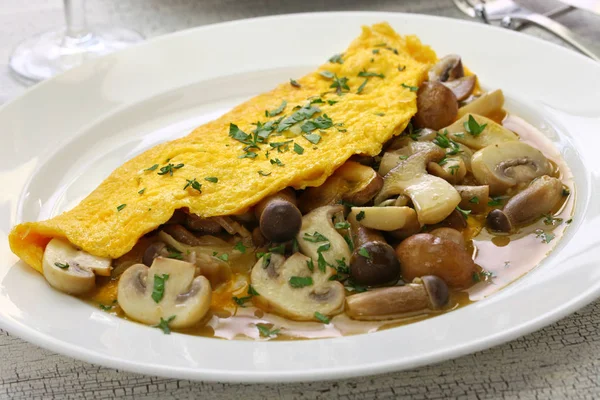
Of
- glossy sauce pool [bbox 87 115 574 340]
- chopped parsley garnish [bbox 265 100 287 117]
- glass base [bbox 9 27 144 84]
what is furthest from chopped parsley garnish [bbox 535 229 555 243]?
glass base [bbox 9 27 144 84]

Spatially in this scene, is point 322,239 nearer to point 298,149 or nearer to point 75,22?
point 298,149

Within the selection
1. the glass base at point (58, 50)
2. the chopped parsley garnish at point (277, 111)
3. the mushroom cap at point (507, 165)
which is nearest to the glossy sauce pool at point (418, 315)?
the mushroom cap at point (507, 165)

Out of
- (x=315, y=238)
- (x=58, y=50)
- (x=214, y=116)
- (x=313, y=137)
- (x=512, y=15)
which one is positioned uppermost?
(x=313, y=137)

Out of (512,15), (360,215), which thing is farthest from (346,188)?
(512,15)

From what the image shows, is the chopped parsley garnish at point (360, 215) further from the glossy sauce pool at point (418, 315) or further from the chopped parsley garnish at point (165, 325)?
the chopped parsley garnish at point (165, 325)

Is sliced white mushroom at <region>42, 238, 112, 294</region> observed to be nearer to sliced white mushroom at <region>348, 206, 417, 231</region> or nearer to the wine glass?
sliced white mushroom at <region>348, 206, 417, 231</region>

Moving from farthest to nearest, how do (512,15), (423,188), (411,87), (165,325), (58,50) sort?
(58,50) → (512,15) → (411,87) → (423,188) → (165,325)

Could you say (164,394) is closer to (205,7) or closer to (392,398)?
(392,398)
